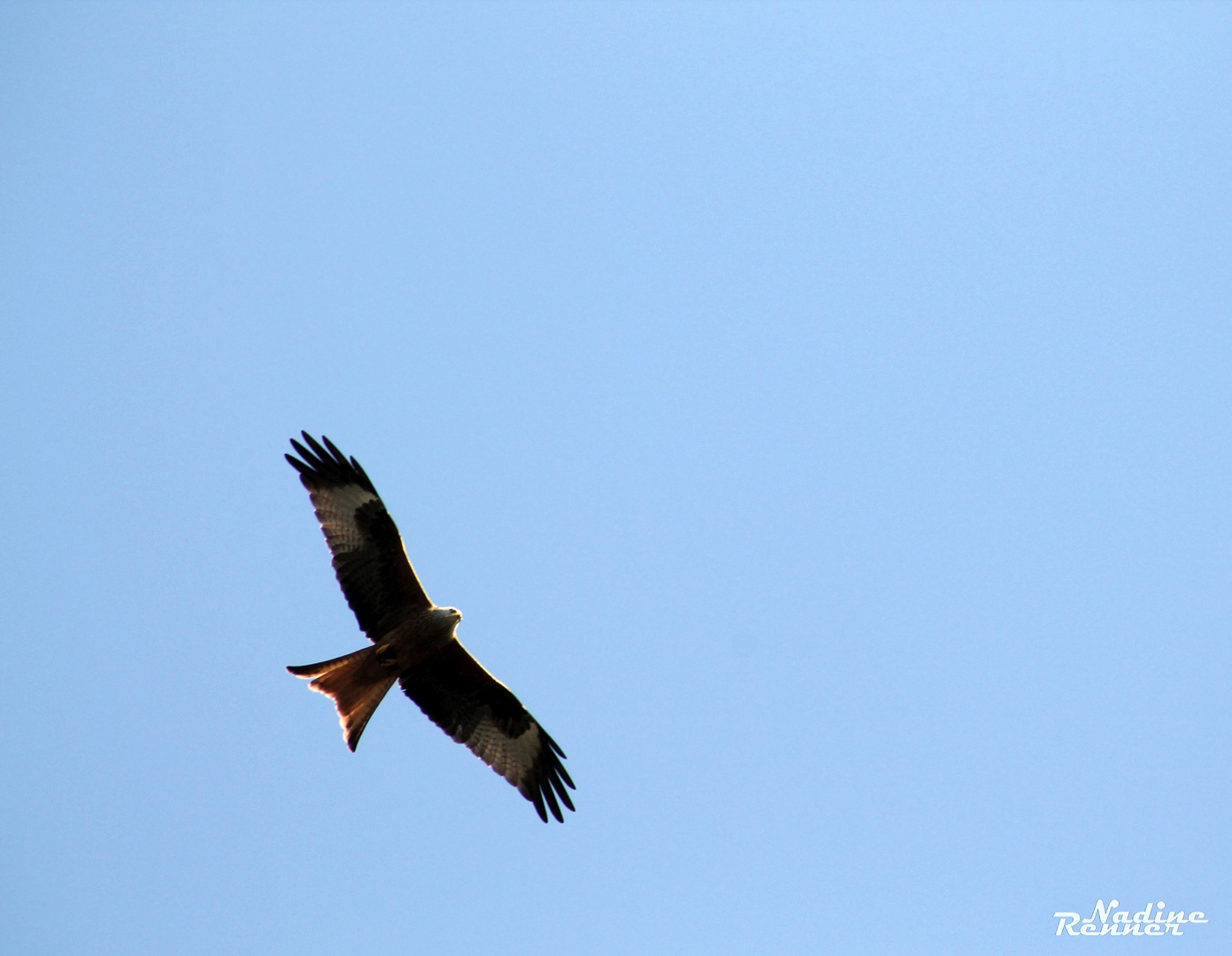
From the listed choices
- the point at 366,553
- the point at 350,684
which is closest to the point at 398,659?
the point at 350,684

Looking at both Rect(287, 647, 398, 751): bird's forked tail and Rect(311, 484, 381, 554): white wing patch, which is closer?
Rect(287, 647, 398, 751): bird's forked tail

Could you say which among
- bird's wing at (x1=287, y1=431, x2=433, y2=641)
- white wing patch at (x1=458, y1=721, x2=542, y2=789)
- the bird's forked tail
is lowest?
the bird's forked tail

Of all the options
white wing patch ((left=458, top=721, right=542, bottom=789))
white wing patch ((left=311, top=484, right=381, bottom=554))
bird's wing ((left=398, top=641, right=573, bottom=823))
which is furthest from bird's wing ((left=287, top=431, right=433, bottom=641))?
white wing patch ((left=458, top=721, right=542, bottom=789))

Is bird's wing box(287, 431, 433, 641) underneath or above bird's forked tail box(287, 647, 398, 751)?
above

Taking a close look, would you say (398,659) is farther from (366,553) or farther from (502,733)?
(502,733)

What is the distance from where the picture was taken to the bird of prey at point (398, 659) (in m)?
8.62

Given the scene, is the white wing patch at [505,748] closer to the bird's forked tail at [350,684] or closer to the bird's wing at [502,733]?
the bird's wing at [502,733]

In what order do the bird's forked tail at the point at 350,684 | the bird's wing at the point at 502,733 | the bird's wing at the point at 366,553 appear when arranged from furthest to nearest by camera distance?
the bird's wing at the point at 502,733
the bird's wing at the point at 366,553
the bird's forked tail at the point at 350,684

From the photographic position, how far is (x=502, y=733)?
381 inches

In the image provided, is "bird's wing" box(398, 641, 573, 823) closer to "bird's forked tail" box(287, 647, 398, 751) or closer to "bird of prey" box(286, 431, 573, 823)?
"bird of prey" box(286, 431, 573, 823)

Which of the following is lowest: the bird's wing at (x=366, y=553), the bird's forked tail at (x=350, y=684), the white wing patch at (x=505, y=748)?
the bird's forked tail at (x=350, y=684)

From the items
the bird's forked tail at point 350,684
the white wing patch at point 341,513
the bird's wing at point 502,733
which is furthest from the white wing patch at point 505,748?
the white wing patch at point 341,513

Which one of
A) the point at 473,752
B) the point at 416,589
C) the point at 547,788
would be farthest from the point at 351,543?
the point at 547,788

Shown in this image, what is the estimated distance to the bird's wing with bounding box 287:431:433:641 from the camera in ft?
28.9
